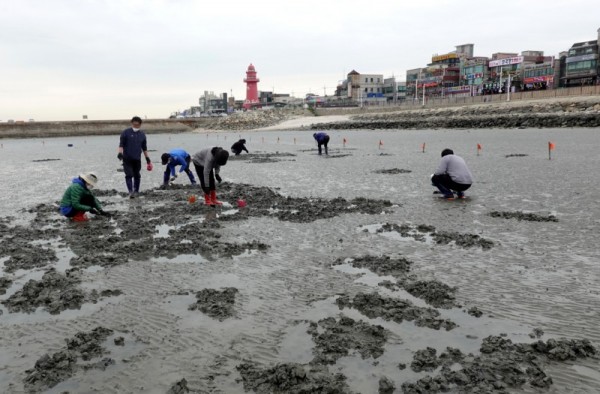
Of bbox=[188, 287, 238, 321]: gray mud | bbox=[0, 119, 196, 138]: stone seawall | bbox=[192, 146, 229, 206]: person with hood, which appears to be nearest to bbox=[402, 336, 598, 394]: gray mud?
bbox=[188, 287, 238, 321]: gray mud

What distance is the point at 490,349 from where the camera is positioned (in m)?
4.42

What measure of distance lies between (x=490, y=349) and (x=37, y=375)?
4.30m

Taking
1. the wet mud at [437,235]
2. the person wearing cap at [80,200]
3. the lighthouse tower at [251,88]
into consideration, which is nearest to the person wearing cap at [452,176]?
A: the wet mud at [437,235]

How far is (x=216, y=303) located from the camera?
577 cm

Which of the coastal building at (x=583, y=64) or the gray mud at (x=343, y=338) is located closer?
the gray mud at (x=343, y=338)

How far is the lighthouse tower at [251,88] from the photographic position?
128 metres

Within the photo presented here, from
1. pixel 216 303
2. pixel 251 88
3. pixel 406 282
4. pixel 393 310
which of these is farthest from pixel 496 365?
pixel 251 88

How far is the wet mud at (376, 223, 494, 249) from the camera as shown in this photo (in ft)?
26.5

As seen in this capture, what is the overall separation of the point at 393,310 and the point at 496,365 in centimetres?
143

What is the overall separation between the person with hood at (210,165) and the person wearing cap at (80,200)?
2504 millimetres

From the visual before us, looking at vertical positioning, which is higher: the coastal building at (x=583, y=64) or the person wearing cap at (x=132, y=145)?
the coastal building at (x=583, y=64)

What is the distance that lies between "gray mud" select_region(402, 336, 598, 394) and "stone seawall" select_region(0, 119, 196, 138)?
98541 mm

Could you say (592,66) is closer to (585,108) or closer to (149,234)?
(585,108)

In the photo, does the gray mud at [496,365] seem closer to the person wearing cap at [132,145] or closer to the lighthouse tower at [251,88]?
the person wearing cap at [132,145]
